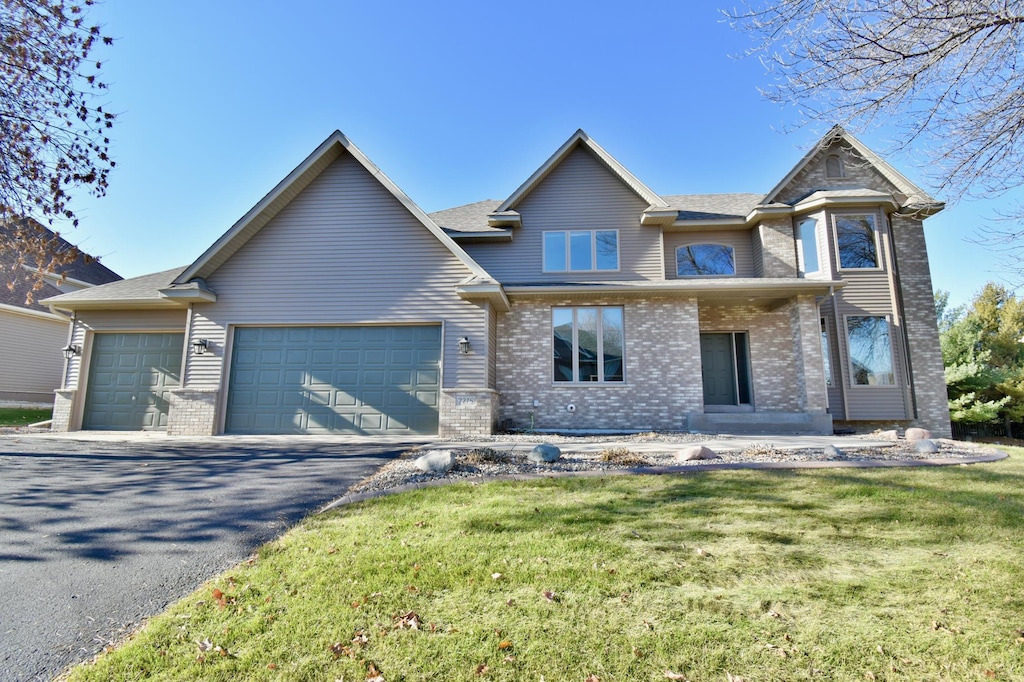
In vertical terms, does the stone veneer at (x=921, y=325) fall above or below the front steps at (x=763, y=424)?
above

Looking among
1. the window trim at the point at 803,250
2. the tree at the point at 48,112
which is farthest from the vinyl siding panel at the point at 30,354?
the window trim at the point at 803,250

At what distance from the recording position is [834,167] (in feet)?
45.5

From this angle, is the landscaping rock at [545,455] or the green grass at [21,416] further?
the green grass at [21,416]

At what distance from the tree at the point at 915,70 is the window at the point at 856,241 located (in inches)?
269

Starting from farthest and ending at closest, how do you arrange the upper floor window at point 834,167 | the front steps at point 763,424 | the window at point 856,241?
the upper floor window at point 834,167 < the window at point 856,241 < the front steps at point 763,424

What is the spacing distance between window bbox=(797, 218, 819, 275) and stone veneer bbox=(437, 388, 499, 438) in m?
9.20

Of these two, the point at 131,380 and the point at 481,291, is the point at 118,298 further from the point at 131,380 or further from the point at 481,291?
the point at 481,291

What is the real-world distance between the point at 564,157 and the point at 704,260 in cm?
484

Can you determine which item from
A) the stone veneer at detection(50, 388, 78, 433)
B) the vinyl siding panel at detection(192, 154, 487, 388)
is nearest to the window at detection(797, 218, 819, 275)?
the vinyl siding panel at detection(192, 154, 487, 388)

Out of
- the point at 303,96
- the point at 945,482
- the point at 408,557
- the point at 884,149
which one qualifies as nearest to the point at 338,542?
the point at 408,557

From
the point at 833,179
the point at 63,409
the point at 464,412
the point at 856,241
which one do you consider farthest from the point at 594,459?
the point at 63,409

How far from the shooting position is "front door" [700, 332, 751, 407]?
13.0 m

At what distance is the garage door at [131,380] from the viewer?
12.2 meters

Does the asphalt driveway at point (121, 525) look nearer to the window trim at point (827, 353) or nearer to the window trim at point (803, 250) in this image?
the window trim at point (827, 353)
